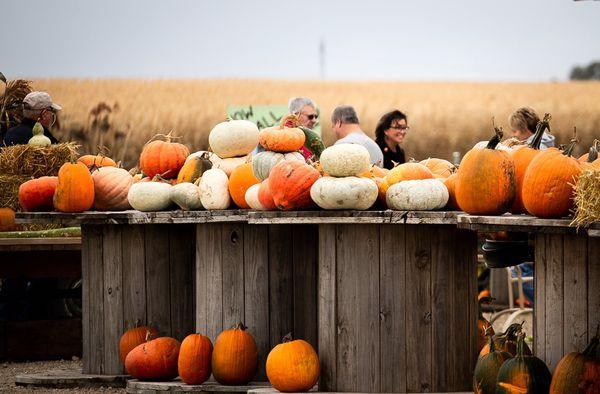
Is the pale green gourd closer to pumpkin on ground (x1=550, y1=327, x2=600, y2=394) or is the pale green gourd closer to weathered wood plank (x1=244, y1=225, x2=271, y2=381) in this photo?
weathered wood plank (x1=244, y1=225, x2=271, y2=381)

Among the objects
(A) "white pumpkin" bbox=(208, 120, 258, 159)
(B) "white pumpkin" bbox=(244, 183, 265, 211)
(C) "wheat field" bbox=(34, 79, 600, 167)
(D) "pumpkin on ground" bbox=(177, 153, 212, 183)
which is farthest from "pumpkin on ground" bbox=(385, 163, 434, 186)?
(C) "wheat field" bbox=(34, 79, 600, 167)

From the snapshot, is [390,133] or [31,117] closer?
[390,133]

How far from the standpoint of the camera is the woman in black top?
969 centimetres

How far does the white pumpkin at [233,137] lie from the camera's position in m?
7.12

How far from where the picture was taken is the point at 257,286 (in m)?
6.86

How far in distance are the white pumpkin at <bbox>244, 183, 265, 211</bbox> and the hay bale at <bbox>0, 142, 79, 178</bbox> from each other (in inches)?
109

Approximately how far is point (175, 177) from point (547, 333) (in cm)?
304

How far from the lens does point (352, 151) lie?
6.18 m

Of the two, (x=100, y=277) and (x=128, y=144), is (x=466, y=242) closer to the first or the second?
(x=100, y=277)

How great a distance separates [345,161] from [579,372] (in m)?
1.77

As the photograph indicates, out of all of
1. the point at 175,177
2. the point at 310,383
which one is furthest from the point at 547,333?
the point at 175,177

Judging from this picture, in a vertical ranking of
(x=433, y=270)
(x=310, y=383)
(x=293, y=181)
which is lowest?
(x=310, y=383)

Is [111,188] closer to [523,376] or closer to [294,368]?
[294,368]

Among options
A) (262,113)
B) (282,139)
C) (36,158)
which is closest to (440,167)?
(282,139)
